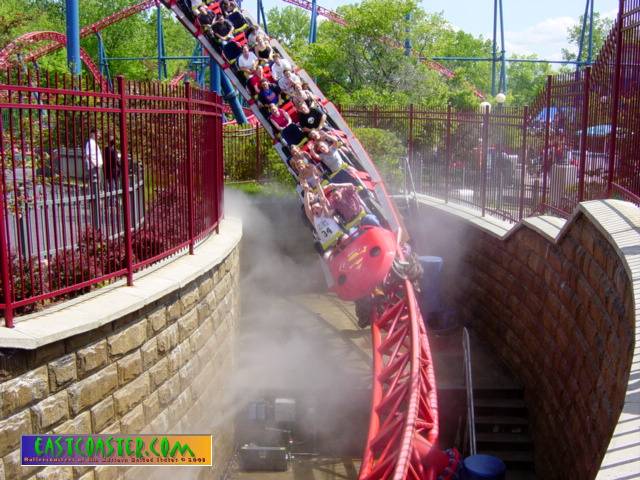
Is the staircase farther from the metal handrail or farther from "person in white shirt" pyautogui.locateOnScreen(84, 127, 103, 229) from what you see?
"person in white shirt" pyautogui.locateOnScreen(84, 127, 103, 229)

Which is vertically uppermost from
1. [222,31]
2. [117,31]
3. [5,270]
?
[117,31]

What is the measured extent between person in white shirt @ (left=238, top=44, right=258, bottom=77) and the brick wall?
245 inches

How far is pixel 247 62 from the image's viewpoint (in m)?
14.8

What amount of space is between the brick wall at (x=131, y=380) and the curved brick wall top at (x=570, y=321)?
3348mm

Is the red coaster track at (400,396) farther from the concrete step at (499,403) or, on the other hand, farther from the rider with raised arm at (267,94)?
the rider with raised arm at (267,94)

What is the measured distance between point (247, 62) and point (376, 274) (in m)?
6.22

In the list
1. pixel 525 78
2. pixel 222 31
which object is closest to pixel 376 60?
pixel 222 31

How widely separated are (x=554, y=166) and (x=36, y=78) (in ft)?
24.4

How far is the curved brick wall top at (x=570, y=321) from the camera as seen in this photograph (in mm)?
5871

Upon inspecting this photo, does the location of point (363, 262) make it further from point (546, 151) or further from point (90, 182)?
point (90, 182)

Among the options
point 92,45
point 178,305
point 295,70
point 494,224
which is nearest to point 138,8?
point 92,45

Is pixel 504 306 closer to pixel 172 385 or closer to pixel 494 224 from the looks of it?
pixel 494 224

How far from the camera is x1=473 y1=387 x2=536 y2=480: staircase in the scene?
1006cm

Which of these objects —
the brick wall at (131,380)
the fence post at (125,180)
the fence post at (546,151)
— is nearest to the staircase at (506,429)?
the fence post at (546,151)
